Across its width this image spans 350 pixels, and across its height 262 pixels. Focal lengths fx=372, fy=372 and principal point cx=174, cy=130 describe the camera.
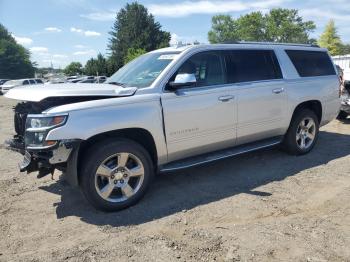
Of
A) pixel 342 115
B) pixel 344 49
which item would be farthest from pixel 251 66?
pixel 344 49

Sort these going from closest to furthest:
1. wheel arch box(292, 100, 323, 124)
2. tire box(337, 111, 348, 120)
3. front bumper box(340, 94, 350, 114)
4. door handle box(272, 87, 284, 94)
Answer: door handle box(272, 87, 284, 94)
wheel arch box(292, 100, 323, 124)
front bumper box(340, 94, 350, 114)
tire box(337, 111, 348, 120)

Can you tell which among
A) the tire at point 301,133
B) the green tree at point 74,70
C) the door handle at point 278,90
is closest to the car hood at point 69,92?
the door handle at point 278,90

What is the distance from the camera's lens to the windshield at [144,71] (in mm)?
4853

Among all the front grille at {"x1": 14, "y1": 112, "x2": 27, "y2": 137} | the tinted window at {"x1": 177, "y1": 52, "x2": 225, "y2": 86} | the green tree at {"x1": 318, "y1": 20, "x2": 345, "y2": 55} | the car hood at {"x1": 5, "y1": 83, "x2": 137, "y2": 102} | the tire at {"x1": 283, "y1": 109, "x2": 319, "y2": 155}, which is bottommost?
the tire at {"x1": 283, "y1": 109, "x2": 319, "y2": 155}

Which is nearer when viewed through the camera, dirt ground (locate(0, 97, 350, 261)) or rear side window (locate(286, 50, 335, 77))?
dirt ground (locate(0, 97, 350, 261))

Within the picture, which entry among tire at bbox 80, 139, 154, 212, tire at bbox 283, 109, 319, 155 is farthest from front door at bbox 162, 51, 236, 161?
tire at bbox 283, 109, 319, 155

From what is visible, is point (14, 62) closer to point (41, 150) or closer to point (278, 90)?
point (278, 90)

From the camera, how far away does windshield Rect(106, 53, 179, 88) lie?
15.9 feet

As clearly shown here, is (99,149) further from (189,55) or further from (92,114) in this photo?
(189,55)

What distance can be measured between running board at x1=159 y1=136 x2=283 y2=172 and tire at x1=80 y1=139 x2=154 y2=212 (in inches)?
12.1

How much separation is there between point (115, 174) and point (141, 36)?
68.6m

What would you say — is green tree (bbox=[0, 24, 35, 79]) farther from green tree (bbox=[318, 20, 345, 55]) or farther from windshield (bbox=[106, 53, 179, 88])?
windshield (bbox=[106, 53, 179, 88])

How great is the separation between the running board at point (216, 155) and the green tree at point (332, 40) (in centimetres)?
7453

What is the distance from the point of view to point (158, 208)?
4.46 m
